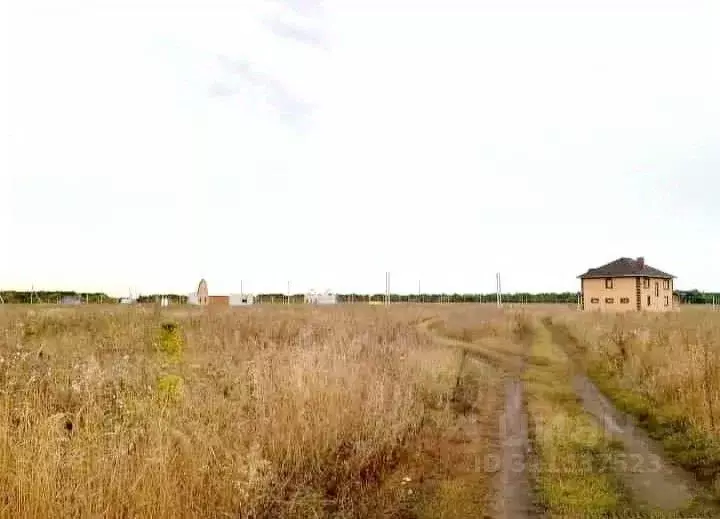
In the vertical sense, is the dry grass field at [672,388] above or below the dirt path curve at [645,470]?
above

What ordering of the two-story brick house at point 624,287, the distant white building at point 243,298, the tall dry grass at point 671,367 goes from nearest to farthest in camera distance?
the tall dry grass at point 671,367 < the two-story brick house at point 624,287 < the distant white building at point 243,298

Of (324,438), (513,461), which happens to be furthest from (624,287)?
(324,438)

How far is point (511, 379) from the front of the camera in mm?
14773

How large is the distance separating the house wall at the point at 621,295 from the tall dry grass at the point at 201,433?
1667 inches

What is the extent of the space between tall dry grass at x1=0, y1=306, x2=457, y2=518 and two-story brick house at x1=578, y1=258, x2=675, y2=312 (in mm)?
42360

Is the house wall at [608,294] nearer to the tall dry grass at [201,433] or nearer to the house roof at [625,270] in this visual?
the house roof at [625,270]


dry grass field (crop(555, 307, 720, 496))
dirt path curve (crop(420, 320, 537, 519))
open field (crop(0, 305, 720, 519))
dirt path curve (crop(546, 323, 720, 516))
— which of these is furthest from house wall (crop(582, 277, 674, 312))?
dirt path curve (crop(546, 323, 720, 516))

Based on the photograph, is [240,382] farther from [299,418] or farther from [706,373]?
[706,373]

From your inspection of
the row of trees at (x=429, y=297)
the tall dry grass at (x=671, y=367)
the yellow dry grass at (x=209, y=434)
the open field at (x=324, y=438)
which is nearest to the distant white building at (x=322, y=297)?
the row of trees at (x=429, y=297)

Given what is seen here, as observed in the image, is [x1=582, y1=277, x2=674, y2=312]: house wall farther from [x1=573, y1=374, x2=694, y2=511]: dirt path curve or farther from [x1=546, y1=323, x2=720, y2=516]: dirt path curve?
[x1=573, y1=374, x2=694, y2=511]: dirt path curve

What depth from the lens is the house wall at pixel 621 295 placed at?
4809cm

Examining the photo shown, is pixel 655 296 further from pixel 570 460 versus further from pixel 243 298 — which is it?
pixel 243 298

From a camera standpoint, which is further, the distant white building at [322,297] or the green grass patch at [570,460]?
the distant white building at [322,297]

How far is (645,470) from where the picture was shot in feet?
23.4
